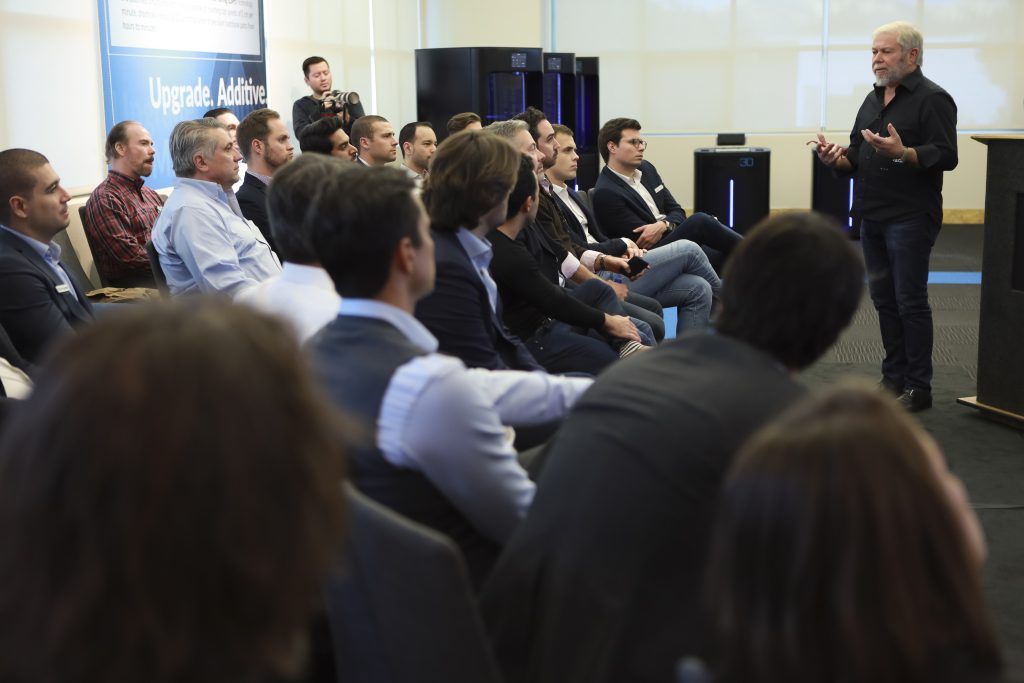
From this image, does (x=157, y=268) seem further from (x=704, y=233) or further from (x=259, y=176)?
(x=704, y=233)

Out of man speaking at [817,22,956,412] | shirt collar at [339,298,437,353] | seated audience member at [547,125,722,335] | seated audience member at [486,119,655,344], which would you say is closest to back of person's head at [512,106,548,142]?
seated audience member at [486,119,655,344]

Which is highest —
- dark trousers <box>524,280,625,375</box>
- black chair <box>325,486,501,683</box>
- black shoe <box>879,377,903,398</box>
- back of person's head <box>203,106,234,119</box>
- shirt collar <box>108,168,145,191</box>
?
back of person's head <box>203,106,234,119</box>

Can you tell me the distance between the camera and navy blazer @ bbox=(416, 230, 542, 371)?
2605 millimetres

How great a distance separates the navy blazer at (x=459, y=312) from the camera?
103 inches

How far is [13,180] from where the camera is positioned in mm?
3406

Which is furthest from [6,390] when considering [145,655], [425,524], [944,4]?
[944,4]

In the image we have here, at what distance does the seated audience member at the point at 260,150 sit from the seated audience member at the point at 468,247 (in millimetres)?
1971

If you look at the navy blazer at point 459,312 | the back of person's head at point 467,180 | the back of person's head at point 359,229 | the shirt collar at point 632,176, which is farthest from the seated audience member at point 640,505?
the shirt collar at point 632,176

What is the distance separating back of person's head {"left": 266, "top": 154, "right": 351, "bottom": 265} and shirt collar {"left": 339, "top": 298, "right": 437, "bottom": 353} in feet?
2.94

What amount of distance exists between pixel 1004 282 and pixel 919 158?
0.63m

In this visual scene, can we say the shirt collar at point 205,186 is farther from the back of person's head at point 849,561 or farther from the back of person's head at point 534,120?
the back of person's head at point 849,561

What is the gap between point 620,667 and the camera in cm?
132

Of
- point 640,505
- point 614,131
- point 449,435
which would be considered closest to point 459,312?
point 449,435

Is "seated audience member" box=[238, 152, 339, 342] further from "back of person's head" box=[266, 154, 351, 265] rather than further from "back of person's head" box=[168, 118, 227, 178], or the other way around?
"back of person's head" box=[168, 118, 227, 178]
